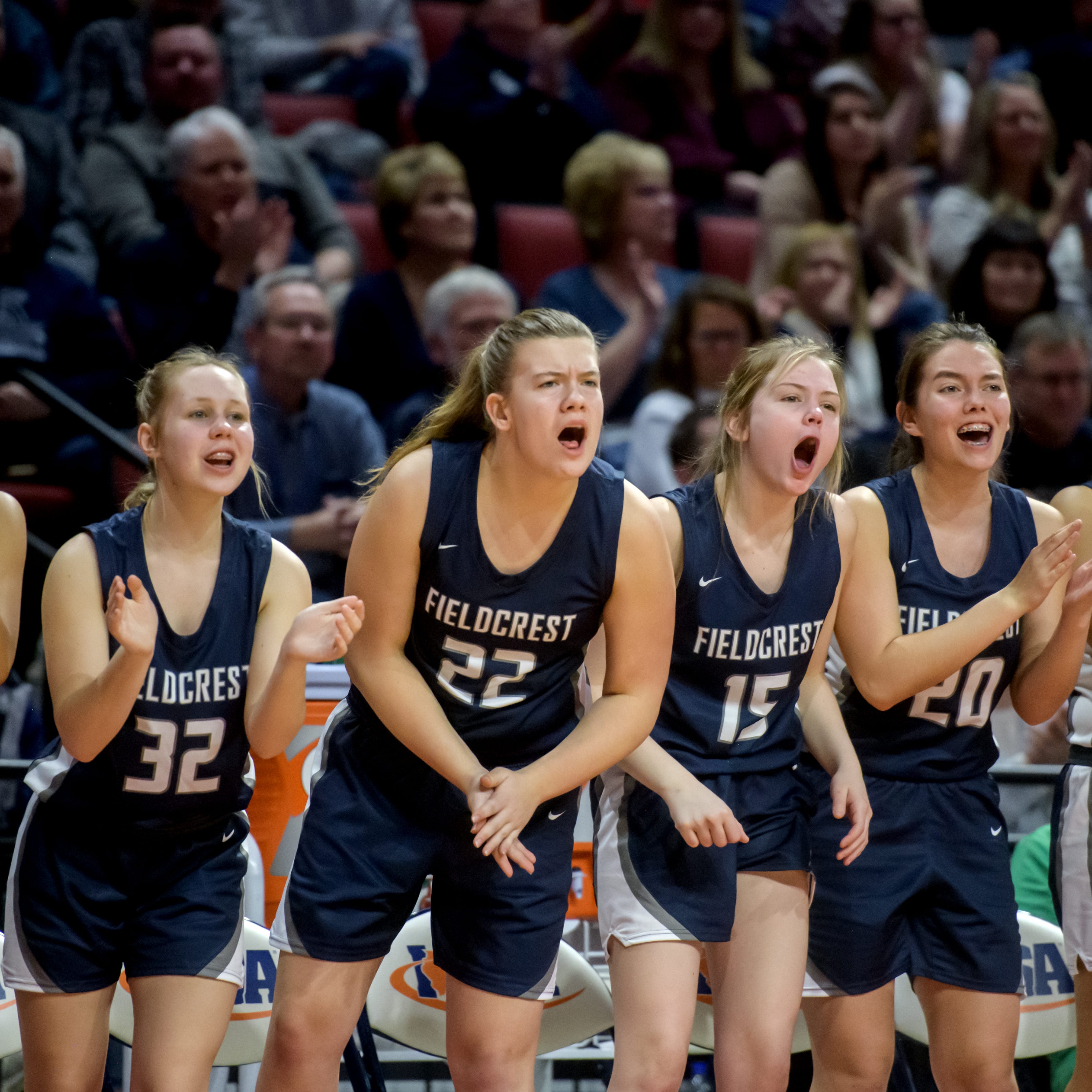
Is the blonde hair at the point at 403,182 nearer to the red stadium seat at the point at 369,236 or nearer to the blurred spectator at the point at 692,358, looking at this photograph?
the red stadium seat at the point at 369,236

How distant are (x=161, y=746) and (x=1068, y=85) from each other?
6326 millimetres

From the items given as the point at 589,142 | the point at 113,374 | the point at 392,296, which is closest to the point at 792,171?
the point at 589,142

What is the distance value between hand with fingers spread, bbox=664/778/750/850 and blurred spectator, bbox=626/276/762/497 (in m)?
2.27

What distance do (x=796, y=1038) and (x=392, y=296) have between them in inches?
116

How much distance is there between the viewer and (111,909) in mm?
2484

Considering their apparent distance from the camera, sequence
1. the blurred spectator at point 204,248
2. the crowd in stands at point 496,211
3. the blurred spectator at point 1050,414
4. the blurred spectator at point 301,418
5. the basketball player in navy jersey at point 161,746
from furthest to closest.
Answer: the blurred spectator at point 1050,414
the blurred spectator at point 204,248
the crowd in stands at point 496,211
the blurred spectator at point 301,418
the basketball player in navy jersey at point 161,746

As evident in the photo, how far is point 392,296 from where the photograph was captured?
5.12 m

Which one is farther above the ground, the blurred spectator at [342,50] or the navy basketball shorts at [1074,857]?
the blurred spectator at [342,50]

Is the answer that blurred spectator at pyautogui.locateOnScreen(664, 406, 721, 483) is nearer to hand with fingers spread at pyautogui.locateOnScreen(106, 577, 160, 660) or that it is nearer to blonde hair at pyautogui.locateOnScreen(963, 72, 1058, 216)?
hand with fingers spread at pyautogui.locateOnScreen(106, 577, 160, 660)

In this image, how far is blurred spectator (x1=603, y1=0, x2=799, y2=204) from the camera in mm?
6445

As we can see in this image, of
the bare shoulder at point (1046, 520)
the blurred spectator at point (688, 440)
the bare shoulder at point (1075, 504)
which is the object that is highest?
the blurred spectator at point (688, 440)

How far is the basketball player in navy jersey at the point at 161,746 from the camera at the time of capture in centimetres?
243

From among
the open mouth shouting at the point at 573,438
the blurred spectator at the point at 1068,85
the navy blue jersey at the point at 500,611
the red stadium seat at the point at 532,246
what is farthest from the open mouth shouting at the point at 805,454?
the blurred spectator at the point at 1068,85

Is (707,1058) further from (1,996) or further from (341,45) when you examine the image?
(341,45)
